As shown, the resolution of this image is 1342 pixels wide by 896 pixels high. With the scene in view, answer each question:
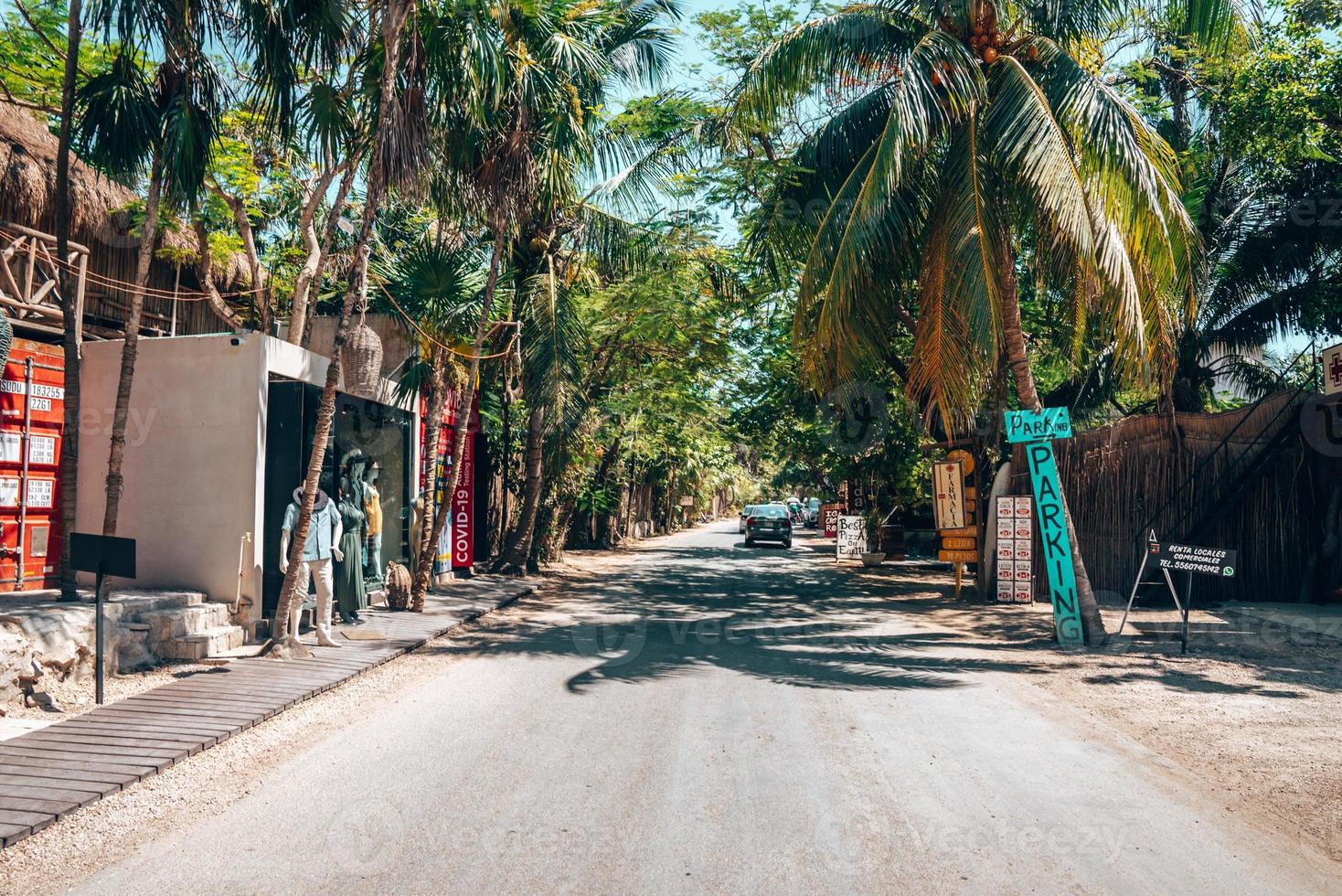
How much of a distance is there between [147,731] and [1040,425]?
9.50 m

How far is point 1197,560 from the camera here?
1016 cm

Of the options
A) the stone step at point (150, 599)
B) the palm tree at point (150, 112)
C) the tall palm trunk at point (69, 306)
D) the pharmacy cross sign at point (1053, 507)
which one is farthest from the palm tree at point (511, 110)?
the pharmacy cross sign at point (1053, 507)

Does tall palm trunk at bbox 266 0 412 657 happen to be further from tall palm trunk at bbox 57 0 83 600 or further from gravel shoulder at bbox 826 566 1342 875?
gravel shoulder at bbox 826 566 1342 875

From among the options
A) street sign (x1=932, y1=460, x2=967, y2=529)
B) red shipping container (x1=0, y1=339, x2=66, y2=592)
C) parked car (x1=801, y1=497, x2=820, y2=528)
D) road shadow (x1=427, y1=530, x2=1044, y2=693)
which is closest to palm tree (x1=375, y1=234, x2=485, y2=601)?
road shadow (x1=427, y1=530, x2=1044, y2=693)

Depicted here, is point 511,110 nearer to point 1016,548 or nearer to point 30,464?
point 30,464

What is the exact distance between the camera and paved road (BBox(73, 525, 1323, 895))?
4246mm

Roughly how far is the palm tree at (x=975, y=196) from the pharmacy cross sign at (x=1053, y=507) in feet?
0.60

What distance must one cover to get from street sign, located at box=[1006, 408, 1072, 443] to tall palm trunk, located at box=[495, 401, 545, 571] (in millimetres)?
9688

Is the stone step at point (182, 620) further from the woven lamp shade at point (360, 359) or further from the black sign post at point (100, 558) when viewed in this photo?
the woven lamp shade at point (360, 359)

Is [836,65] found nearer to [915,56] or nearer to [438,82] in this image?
[915,56]

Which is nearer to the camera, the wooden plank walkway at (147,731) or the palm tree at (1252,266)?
the wooden plank walkway at (147,731)

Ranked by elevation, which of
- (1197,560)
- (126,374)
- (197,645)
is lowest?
(197,645)

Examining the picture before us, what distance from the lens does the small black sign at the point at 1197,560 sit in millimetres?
9953

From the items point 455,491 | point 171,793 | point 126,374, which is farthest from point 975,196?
point 455,491
